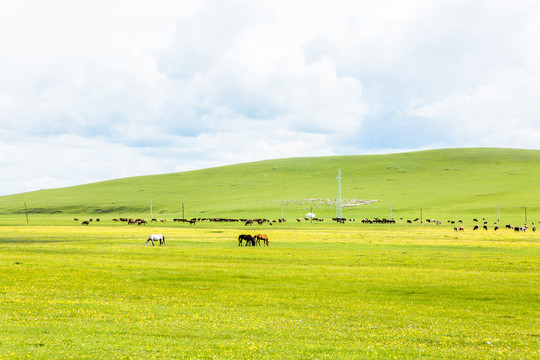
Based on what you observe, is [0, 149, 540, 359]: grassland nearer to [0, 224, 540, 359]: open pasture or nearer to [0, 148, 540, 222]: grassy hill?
[0, 224, 540, 359]: open pasture

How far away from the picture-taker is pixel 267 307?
21.8 m

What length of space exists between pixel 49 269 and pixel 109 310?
1471 cm

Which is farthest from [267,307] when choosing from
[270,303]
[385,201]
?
[385,201]

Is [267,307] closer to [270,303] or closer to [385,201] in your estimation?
[270,303]

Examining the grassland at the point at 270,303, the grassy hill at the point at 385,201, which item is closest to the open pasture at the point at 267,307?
the grassland at the point at 270,303

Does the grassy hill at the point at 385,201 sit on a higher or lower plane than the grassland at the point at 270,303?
higher

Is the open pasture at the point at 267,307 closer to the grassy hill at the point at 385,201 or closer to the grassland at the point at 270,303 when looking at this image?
the grassland at the point at 270,303

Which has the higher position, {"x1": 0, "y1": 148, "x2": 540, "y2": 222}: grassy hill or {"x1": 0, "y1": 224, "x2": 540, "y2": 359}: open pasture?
{"x1": 0, "y1": 148, "x2": 540, "y2": 222}: grassy hill

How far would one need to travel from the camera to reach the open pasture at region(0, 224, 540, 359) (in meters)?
14.7

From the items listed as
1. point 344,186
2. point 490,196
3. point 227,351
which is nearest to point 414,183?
point 344,186

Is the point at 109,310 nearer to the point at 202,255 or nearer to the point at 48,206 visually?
the point at 202,255

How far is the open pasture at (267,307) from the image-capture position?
14703mm

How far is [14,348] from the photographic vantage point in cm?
1372

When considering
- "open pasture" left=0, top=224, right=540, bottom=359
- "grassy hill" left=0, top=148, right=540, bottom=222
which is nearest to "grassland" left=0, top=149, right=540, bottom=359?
"open pasture" left=0, top=224, right=540, bottom=359
